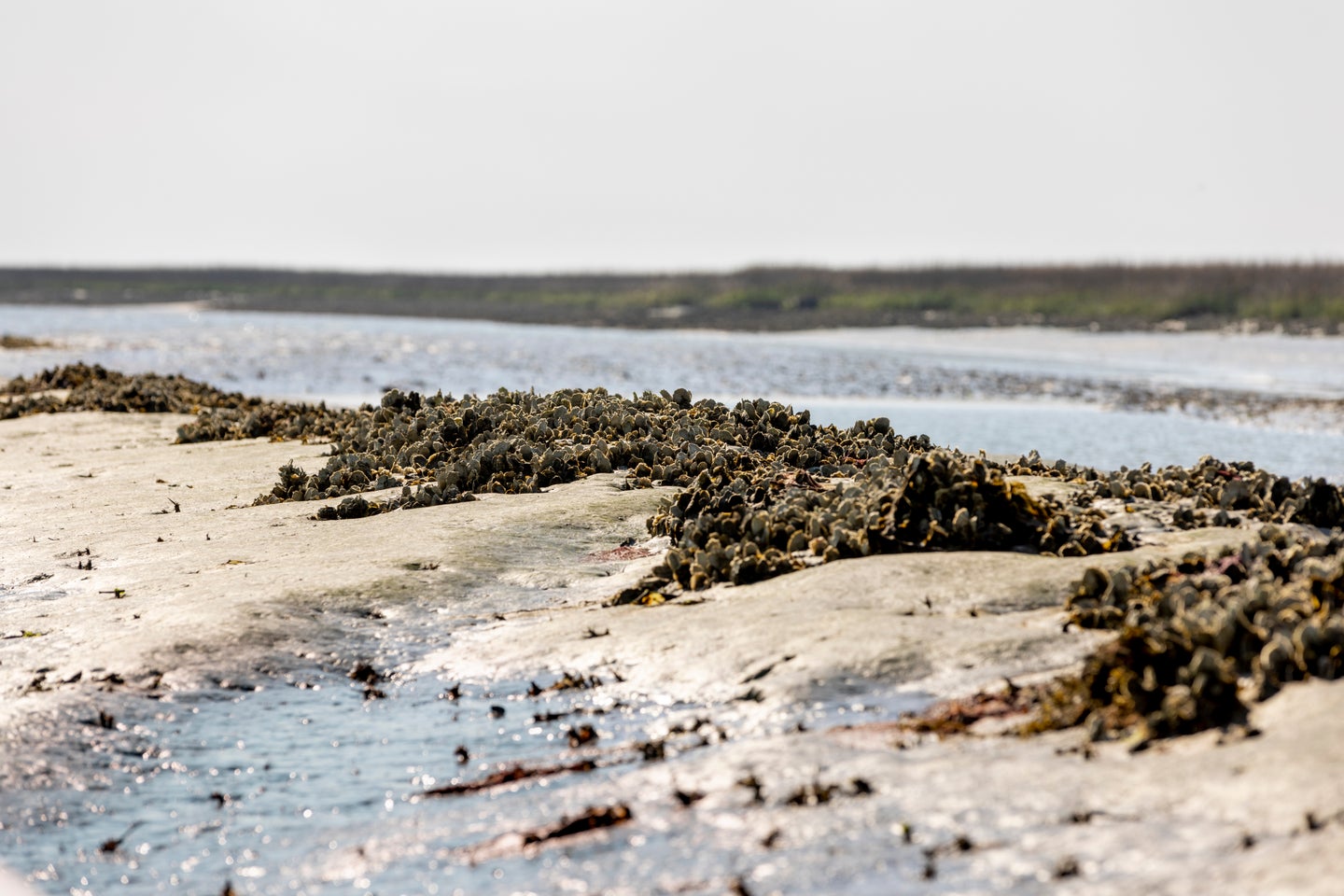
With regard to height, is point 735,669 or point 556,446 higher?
point 556,446

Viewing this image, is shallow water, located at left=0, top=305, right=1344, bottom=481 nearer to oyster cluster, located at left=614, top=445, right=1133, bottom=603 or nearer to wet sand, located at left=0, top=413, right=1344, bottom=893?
oyster cluster, located at left=614, top=445, right=1133, bottom=603

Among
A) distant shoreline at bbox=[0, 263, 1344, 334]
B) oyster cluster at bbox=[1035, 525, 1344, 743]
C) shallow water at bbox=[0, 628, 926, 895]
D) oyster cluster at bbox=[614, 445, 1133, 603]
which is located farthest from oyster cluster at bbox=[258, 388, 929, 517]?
distant shoreline at bbox=[0, 263, 1344, 334]

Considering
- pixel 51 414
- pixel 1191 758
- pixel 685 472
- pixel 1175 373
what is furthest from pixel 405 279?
pixel 1191 758

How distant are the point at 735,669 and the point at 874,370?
36.1 meters

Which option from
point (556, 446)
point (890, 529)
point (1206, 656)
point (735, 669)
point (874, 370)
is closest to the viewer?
point (1206, 656)

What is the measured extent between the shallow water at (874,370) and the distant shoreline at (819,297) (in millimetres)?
5372

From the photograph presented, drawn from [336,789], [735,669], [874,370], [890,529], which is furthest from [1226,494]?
[874,370]

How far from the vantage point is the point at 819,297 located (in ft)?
284

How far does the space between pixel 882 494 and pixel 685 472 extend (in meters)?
3.70

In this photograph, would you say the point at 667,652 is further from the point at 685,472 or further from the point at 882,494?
the point at 685,472

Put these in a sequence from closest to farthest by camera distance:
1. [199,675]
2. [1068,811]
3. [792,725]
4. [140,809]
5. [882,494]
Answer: [1068,811] → [140,809] → [792,725] → [199,675] → [882,494]

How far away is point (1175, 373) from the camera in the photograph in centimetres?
4166

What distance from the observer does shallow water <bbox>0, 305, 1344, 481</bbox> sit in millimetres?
27000

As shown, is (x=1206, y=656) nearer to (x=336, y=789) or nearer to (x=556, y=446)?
(x=336, y=789)
